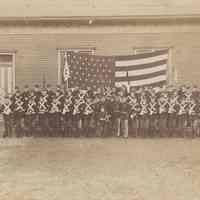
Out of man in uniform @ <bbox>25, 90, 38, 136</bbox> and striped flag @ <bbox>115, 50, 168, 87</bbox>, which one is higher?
striped flag @ <bbox>115, 50, 168, 87</bbox>

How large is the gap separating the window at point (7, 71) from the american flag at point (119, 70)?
312 centimetres

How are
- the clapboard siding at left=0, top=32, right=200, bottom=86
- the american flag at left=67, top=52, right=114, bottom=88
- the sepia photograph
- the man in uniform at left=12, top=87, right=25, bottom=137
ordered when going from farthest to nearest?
1. the clapboard siding at left=0, top=32, right=200, bottom=86
2. the american flag at left=67, top=52, right=114, bottom=88
3. the man in uniform at left=12, top=87, right=25, bottom=137
4. the sepia photograph

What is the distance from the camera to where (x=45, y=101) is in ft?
45.8

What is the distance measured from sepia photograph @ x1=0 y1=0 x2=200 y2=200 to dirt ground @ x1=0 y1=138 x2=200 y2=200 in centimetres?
2

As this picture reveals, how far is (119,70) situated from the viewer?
15.0 m

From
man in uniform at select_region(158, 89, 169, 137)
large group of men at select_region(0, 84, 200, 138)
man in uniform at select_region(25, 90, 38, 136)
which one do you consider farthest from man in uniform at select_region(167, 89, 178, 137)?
man in uniform at select_region(25, 90, 38, 136)

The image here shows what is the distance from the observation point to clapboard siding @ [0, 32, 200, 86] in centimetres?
1673

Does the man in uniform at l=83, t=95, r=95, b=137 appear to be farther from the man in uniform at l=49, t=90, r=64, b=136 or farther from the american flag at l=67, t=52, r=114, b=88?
the american flag at l=67, t=52, r=114, b=88

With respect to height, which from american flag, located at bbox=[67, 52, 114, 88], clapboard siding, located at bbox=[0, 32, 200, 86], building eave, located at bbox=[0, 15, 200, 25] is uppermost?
building eave, located at bbox=[0, 15, 200, 25]

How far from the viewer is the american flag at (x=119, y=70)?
14766mm

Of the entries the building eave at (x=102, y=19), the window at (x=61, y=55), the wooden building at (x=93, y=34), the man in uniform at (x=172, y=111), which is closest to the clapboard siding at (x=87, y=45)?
the wooden building at (x=93, y=34)

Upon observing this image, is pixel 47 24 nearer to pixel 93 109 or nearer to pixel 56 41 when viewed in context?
pixel 56 41
